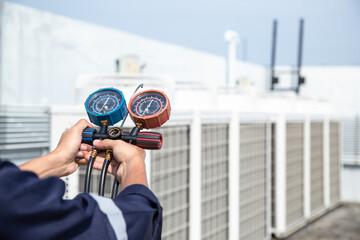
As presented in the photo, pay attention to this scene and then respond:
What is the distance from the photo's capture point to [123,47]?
11.9m

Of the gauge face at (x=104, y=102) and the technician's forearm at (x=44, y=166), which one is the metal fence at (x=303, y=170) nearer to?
the gauge face at (x=104, y=102)

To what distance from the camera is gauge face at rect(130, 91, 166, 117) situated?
172 centimetres

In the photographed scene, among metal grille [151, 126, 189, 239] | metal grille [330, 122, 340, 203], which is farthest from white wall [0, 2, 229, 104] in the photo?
metal grille [330, 122, 340, 203]

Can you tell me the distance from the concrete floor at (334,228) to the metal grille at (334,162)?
2.19ft

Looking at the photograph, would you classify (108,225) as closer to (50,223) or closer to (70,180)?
(50,223)

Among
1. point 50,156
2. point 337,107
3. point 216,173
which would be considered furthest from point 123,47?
point 337,107

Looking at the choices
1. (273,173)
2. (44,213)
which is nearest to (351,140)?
(273,173)

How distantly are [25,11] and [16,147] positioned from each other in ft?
9.53

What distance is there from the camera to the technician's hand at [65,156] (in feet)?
5.02

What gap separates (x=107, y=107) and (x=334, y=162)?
1507 cm

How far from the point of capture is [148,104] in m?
1.75

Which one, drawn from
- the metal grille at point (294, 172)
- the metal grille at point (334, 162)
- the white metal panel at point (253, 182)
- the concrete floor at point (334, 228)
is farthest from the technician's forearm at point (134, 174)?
the metal grille at point (334, 162)

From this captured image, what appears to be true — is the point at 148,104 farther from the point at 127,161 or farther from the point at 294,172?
the point at 294,172

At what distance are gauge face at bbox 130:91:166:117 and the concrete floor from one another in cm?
1066
